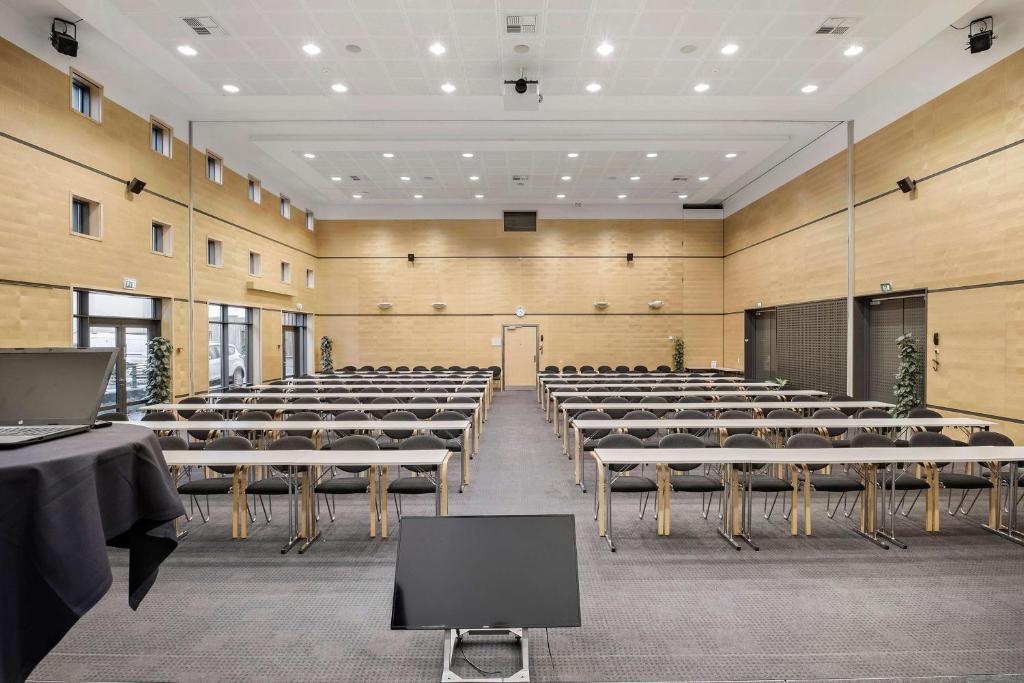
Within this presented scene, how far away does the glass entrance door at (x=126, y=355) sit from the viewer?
10023mm

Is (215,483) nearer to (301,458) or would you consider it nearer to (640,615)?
(301,458)

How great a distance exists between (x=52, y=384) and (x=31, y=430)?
0.69 feet

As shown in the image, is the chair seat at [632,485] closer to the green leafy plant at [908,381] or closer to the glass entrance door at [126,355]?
the green leafy plant at [908,381]

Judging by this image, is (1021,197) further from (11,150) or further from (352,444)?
(11,150)

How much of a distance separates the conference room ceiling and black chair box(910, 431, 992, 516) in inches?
244

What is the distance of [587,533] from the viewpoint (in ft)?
18.1

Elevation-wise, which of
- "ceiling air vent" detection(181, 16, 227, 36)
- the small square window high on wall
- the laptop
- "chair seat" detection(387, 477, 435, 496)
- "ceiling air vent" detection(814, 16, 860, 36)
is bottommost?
"chair seat" detection(387, 477, 435, 496)

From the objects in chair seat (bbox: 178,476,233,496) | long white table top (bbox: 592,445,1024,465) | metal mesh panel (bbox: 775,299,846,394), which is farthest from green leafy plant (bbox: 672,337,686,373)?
chair seat (bbox: 178,476,233,496)

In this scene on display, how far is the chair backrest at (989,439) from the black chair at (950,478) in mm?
393

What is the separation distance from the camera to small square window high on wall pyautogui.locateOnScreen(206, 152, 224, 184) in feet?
43.2

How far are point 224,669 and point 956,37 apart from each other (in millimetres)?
12390

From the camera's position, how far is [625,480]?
5742 mm

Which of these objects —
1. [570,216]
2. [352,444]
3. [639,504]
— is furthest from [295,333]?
[639,504]

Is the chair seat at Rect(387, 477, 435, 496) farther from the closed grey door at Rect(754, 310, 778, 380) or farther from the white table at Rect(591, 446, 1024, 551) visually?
Result: the closed grey door at Rect(754, 310, 778, 380)
